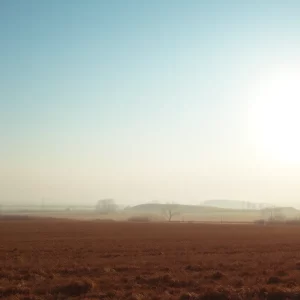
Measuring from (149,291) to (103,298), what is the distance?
231 cm

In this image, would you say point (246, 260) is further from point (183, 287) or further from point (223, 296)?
point (223, 296)

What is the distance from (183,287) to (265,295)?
3750 mm

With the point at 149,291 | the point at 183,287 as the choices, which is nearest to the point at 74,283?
the point at 149,291

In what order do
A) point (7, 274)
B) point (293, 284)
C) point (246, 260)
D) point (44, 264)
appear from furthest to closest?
point (246, 260), point (44, 264), point (7, 274), point (293, 284)

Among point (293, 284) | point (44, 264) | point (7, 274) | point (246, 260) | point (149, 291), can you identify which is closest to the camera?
point (149, 291)

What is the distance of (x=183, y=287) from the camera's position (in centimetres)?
1670

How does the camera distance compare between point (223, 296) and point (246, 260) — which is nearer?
point (223, 296)

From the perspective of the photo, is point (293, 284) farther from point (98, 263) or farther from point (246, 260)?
point (98, 263)

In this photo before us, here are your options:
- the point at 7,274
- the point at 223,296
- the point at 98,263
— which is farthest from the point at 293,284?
the point at 7,274

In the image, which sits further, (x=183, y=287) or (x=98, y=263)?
(x=98, y=263)

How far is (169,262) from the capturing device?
2558cm

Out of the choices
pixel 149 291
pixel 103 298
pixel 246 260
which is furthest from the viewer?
pixel 246 260

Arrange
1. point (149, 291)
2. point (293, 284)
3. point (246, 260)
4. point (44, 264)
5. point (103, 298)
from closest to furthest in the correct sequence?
point (103, 298) < point (149, 291) < point (293, 284) < point (44, 264) < point (246, 260)

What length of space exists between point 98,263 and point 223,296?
494 inches
